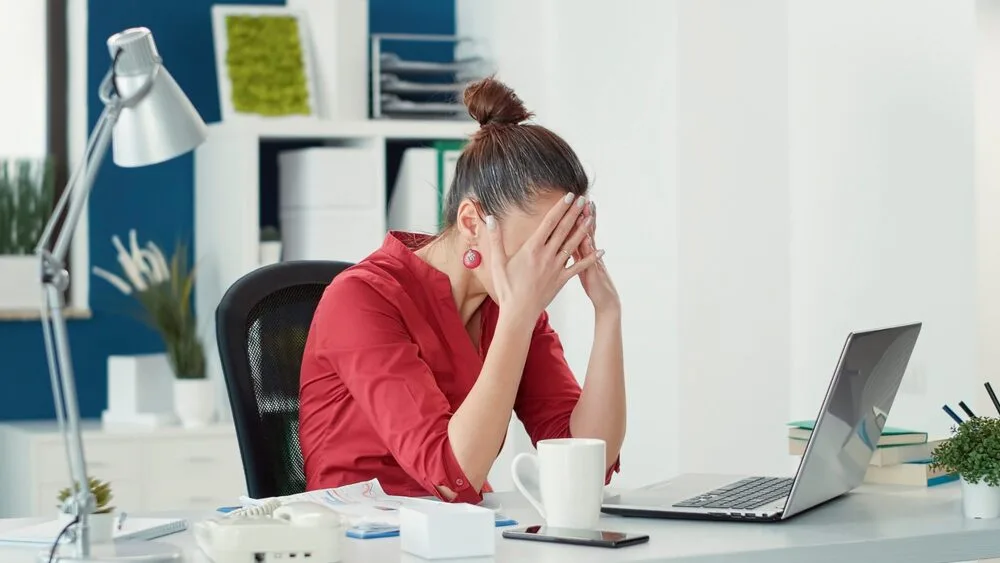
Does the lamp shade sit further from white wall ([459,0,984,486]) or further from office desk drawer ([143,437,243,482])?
office desk drawer ([143,437,243,482])

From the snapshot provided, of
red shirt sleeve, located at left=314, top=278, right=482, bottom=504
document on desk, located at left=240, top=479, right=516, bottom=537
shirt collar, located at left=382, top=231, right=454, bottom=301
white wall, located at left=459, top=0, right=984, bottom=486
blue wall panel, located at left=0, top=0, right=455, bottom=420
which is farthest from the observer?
blue wall panel, located at left=0, top=0, right=455, bottom=420

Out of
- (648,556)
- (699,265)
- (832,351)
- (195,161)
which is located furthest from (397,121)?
(648,556)

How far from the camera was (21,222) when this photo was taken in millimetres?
3809

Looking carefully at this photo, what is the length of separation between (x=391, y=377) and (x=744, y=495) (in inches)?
18.5

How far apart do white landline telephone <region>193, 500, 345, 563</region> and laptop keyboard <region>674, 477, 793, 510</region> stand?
18.7 inches

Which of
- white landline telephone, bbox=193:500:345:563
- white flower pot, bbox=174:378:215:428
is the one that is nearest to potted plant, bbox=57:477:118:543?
white landline telephone, bbox=193:500:345:563

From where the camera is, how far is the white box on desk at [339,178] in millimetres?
3658

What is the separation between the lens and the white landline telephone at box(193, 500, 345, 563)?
1.26 m

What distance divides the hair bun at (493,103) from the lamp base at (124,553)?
87cm

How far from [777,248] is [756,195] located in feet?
0.45

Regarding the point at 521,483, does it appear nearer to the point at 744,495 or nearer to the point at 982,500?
the point at 744,495

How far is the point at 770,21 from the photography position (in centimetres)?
333

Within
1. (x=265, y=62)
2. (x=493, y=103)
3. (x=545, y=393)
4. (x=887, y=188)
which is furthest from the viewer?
(x=265, y=62)

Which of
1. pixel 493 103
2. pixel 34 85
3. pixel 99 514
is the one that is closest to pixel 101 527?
pixel 99 514
